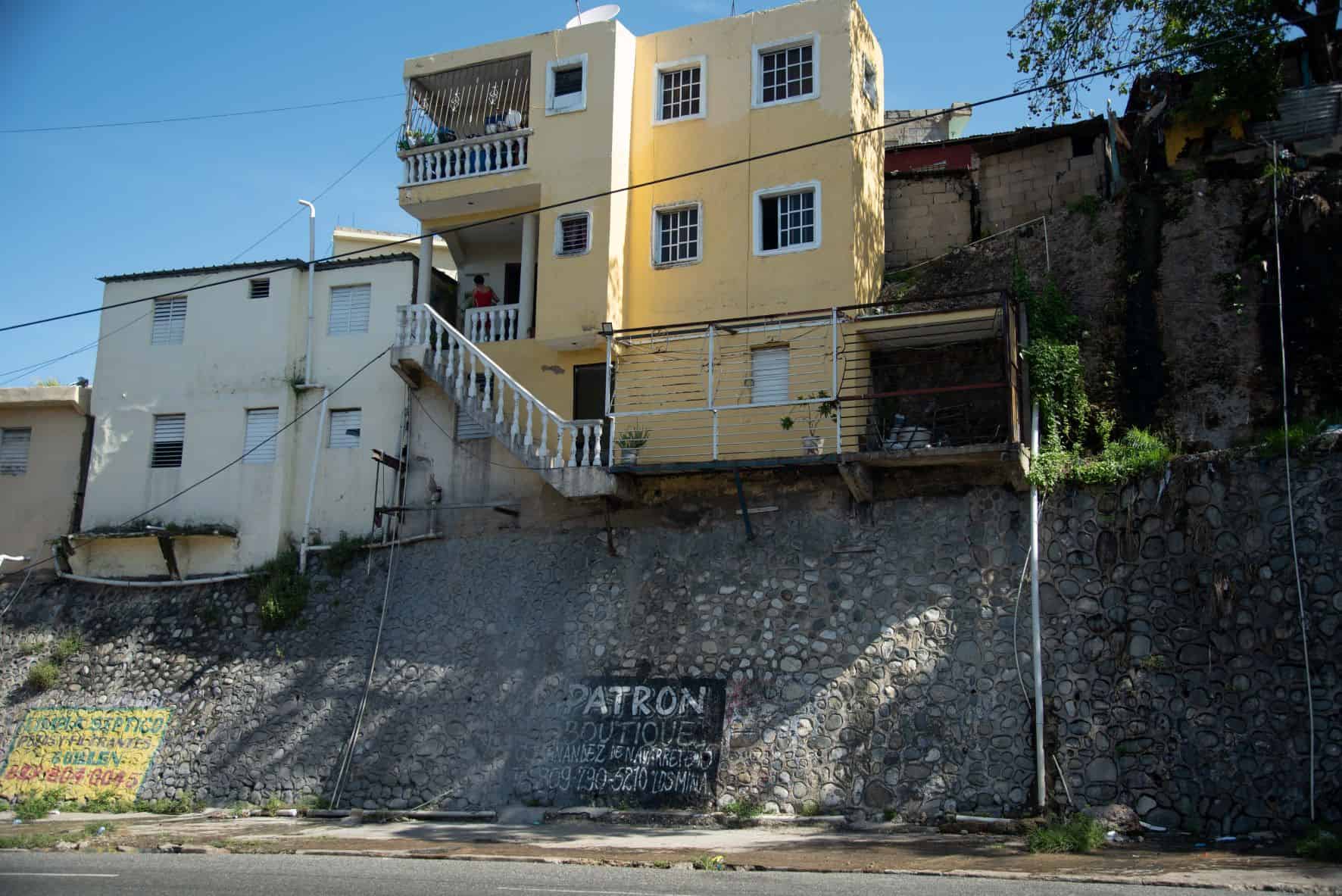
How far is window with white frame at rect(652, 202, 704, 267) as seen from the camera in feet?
68.8

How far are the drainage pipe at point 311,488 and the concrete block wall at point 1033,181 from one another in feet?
44.0

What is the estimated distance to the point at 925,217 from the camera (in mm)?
23641

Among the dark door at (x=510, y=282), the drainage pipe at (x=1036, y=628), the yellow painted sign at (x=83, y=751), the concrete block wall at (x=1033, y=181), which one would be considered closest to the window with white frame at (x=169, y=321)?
the dark door at (x=510, y=282)

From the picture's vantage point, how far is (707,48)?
849 inches

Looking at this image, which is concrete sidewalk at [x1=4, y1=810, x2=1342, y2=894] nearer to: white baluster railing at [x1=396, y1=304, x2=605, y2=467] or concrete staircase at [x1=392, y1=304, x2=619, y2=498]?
concrete staircase at [x1=392, y1=304, x2=619, y2=498]

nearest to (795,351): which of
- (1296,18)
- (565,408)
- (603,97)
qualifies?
(565,408)

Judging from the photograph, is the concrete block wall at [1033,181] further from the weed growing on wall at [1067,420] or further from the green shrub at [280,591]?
the green shrub at [280,591]

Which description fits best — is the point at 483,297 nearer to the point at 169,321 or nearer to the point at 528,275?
the point at 528,275

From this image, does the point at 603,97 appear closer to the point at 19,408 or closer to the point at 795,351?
the point at 795,351

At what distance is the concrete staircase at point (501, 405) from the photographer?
1838 cm

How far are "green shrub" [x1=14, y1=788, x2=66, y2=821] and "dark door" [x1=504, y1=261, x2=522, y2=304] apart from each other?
11.9 meters

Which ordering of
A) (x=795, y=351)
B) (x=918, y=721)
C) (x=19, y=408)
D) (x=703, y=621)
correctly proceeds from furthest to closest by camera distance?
(x=19, y=408) → (x=795, y=351) → (x=703, y=621) → (x=918, y=721)

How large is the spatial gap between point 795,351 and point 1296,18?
11132mm

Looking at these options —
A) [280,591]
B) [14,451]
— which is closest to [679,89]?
[280,591]
